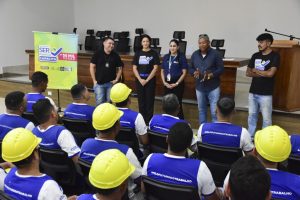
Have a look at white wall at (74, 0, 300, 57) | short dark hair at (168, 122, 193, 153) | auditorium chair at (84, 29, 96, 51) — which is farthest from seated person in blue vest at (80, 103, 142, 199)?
auditorium chair at (84, 29, 96, 51)

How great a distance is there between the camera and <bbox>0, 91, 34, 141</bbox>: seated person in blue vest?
286 centimetres

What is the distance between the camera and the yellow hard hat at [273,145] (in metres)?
1.80

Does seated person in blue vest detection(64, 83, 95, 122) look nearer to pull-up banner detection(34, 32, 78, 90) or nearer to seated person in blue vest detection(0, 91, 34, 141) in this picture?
seated person in blue vest detection(0, 91, 34, 141)

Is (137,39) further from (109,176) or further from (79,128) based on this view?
(109,176)

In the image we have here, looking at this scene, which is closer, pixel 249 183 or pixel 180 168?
pixel 249 183

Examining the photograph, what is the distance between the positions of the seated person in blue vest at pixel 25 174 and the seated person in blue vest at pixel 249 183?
3.12ft

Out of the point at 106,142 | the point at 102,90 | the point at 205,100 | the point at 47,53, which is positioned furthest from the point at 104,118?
the point at 47,53

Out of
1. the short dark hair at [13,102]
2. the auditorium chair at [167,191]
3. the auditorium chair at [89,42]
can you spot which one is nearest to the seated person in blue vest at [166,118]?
the auditorium chair at [167,191]

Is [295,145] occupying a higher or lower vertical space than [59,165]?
higher

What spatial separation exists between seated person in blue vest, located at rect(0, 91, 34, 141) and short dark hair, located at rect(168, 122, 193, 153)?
153 centimetres

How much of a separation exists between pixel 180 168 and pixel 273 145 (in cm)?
52

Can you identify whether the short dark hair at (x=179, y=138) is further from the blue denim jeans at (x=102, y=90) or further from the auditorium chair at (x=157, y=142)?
the blue denim jeans at (x=102, y=90)

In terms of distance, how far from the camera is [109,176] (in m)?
1.49

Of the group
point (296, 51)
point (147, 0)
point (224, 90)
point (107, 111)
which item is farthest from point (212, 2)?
point (107, 111)
